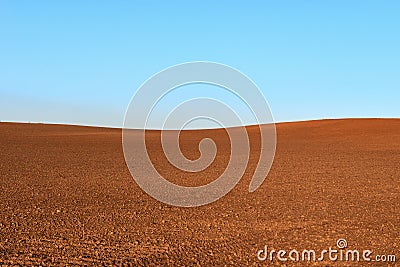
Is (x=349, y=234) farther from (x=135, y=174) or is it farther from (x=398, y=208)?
(x=135, y=174)

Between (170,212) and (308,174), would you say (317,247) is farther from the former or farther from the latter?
(308,174)

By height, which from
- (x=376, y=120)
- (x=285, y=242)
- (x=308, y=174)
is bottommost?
(x=285, y=242)

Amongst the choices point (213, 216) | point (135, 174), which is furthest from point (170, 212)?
point (135, 174)

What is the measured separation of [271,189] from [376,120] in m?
48.0

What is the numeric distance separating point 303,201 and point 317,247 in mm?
4377

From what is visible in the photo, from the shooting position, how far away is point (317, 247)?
7.75 metres

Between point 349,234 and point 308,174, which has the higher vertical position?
point 308,174

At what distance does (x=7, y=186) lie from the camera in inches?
571

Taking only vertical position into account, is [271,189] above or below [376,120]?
below

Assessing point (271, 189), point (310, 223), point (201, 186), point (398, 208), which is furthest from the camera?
point (201, 186)

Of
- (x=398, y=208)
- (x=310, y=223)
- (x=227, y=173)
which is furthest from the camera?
(x=227, y=173)

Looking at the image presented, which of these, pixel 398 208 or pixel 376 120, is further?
pixel 376 120

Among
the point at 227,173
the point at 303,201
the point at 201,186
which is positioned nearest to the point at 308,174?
the point at 227,173

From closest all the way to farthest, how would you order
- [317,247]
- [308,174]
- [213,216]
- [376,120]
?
[317,247], [213,216], [308,174], [376,120]
